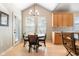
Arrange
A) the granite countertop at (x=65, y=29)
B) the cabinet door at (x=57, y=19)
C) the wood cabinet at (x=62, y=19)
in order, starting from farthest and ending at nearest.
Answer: the cabinet door at (x=57, y=19)
the wood cabinet at (x=62, y=19)
the granite countertop at (x=65, y=29)

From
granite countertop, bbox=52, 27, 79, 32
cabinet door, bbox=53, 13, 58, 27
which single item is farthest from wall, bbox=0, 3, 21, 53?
granite countertop, bbox=52, 27, 79, 32

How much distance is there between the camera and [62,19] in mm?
3031

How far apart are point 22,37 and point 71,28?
3.92ft

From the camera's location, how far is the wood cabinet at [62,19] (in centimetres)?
291

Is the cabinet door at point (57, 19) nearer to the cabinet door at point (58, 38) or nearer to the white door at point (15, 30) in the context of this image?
the cabinet door at point (58, 38)

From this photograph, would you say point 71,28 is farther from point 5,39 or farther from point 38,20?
point 5,39

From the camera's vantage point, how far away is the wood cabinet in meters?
2.91

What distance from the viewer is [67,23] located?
3029 millimetres

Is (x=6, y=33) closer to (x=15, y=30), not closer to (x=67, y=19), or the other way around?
(x=15, y=30)

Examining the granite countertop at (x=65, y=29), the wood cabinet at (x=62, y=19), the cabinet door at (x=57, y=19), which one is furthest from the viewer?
the cabinet door at (x=57, y=19)

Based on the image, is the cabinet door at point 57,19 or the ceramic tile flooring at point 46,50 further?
the cabinet door at point 57,19

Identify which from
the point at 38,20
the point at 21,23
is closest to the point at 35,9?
the point at 38,20

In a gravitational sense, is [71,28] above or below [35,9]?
below

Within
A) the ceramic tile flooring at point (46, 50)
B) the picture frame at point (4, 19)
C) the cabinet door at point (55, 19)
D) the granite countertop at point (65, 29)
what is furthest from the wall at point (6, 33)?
the granite countertop at point (65, 29)
